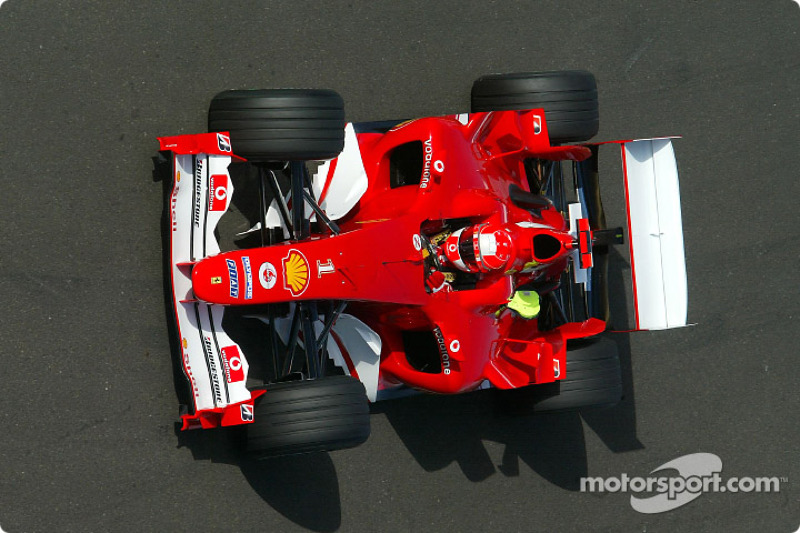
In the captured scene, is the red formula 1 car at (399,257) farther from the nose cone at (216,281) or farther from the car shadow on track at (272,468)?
the car shadow on track at (272,468)

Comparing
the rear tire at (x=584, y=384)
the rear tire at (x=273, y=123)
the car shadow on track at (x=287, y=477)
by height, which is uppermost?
the rear tire at (x=273, y=123)

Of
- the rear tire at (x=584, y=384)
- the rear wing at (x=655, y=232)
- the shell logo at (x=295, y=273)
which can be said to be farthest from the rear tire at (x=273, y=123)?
the rear tire at (x=584, y=384)

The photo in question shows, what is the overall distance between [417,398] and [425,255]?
132 cm

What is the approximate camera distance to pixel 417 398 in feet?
21.4

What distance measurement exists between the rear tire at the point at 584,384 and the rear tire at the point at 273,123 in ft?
7.06

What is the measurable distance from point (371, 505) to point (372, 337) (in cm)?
130

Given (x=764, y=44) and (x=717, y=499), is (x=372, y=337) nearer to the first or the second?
(x=717, y=499)

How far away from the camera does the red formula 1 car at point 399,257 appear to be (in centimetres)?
521


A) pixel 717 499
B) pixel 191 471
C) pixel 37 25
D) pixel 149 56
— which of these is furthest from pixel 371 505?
pixel 37 25

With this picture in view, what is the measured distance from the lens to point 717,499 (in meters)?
7.30

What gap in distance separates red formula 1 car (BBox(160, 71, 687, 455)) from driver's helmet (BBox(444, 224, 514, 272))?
0.01 meters

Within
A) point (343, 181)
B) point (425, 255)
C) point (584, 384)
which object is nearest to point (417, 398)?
point (584, 384)

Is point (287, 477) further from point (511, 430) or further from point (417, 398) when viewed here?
point (511, 430)

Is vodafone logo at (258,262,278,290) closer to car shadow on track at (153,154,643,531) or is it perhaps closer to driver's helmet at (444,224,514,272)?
car shadow on track at (153,154,643,531)
